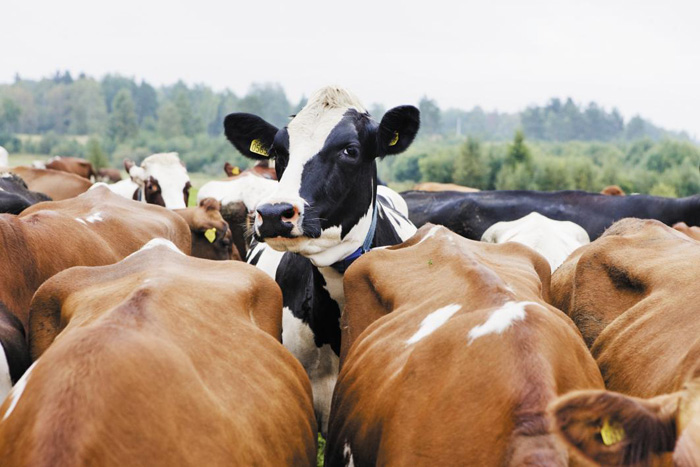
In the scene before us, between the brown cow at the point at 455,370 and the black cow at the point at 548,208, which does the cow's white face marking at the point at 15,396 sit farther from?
the black cow at the point at 548,208

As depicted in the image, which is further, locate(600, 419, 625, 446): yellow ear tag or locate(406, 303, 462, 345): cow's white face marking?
locate(406, 303, 462, 345): cow's white face marking

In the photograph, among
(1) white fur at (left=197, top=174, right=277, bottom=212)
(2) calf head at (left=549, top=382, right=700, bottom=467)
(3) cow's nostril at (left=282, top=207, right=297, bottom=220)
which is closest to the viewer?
(2) calf head at (left=549, top=382, right=700, bottom=467)

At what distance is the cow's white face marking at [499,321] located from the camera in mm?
2570

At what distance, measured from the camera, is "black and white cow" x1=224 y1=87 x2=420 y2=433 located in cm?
429

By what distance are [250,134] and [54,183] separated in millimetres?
11240

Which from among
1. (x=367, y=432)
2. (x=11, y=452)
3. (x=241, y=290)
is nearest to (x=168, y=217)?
(x=241, y=290)

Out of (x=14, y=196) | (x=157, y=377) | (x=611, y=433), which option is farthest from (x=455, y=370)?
(x=14, y=196)

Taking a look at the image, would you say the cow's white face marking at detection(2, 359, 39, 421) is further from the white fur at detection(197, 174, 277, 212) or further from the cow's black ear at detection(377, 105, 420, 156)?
the white fur at detection(197, 174, 277, 212)

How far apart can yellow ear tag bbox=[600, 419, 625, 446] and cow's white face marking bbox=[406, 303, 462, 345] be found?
1.08m

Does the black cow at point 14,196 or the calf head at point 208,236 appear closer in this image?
the black cow at point 14,196

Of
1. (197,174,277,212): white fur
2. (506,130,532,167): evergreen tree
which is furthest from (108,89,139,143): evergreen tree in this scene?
→ (197,174,277,212): white fur

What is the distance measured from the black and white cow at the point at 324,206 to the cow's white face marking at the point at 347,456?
4.14ft

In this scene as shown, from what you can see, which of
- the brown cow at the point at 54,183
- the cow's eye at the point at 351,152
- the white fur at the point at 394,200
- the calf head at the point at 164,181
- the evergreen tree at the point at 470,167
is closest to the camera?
the cow's eye at the point at 351,152

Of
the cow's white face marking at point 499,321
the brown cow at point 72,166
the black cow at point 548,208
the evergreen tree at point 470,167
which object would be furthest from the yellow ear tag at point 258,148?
the evergreen tree at point 470,167
